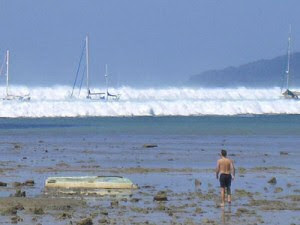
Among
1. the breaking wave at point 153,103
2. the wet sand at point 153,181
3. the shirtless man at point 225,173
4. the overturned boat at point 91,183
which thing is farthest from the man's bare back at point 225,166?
the breaking wave at point 153,103

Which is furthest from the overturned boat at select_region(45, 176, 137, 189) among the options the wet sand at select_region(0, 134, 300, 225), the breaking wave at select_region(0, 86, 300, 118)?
the breaking wave at select_region(0, 86, 300, 118)

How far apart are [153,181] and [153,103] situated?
6871 cm

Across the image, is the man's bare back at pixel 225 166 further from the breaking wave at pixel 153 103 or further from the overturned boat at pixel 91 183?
the breaking wave at pixel 153 103

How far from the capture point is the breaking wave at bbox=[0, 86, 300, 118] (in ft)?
296

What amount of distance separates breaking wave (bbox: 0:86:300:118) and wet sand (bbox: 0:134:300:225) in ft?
135

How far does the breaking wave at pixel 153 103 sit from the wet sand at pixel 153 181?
41.3m

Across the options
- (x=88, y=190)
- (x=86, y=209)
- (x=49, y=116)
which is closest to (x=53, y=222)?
(x=86, y=209)

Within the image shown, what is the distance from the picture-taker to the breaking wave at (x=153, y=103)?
90.1 metres

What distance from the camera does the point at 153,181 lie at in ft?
94.4

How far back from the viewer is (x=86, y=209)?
2272 cm

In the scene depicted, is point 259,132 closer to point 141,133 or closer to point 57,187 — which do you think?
point 141,133

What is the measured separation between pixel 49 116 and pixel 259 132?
105ft

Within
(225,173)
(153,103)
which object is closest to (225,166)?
(225,173)

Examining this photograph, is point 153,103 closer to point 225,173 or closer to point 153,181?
point 153,181
